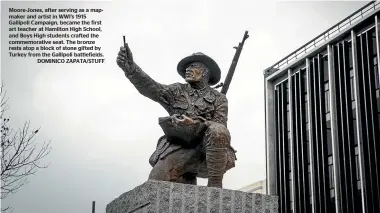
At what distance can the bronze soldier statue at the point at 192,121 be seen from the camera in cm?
633

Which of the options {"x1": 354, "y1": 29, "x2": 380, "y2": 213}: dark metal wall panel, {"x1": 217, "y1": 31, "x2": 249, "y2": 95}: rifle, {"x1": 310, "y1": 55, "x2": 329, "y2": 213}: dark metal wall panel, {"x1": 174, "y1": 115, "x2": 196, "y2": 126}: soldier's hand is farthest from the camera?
{"x1": 310, "y1": 55, "x2": 329, "y2": 213}: dark metal wall panel

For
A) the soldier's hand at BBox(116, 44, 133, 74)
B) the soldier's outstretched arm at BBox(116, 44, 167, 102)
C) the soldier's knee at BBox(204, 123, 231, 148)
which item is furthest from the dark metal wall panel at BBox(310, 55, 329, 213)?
the soldier's hand at BBox(116, 44, 133, 74)

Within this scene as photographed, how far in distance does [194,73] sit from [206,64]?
0.20 metres

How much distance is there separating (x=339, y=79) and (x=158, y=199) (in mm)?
29066

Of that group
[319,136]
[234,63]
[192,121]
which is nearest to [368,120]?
[319,136]

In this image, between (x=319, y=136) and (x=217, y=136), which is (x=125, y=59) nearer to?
(x=217, y=136)

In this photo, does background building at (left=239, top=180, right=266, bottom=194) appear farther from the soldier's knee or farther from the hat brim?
the soldier's knee

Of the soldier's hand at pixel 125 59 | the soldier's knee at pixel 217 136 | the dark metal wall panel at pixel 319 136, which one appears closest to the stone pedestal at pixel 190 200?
the soldier's knee at pixel 217 136

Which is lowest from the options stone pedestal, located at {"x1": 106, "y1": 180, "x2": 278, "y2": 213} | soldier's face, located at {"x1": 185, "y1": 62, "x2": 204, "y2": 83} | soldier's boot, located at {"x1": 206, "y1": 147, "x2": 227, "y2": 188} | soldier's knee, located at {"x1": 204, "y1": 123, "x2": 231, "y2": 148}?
stone pedestal, located at {"x1": 106, "y1": 180, "x2": 278, "y2": 213}

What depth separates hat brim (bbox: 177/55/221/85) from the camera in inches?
281

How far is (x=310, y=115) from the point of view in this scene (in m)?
35.9

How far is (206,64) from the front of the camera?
282 inches

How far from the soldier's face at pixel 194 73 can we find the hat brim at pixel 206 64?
6cm

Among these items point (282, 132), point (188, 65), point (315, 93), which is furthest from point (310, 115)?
point (188, 65)
